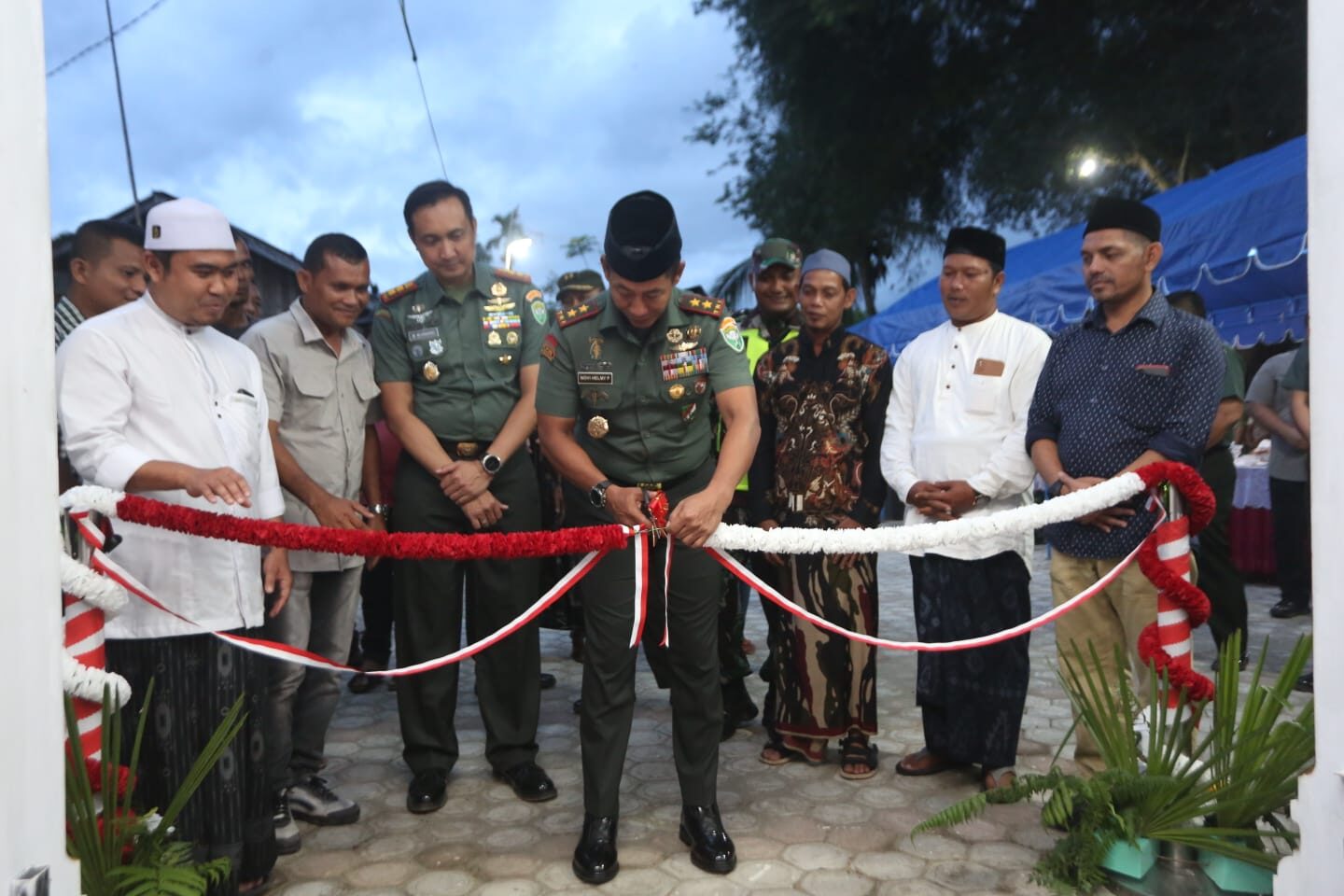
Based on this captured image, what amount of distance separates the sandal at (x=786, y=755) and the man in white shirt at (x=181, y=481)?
1.89 meters

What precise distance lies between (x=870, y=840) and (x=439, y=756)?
155cm

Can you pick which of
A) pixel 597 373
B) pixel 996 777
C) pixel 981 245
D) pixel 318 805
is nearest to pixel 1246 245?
pixel 981 245

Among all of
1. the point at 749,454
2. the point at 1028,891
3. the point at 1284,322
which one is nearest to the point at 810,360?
the point at 749,454

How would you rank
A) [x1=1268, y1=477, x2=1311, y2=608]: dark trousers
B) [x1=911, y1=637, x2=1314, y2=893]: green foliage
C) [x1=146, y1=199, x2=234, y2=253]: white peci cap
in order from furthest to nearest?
[x1=1268, y1=477, x2=1311, y2=608]: dark trousers < [x1=146, y1=199, x2=234, y2=253]: white peci cap < [x1=911, y1=637, x2=1314, y2=893]: green foliage

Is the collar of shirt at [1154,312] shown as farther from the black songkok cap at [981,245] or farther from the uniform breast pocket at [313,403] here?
the uniform breast pocket at [313,403]

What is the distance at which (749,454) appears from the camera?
307 centimetres

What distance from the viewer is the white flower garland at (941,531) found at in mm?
2906

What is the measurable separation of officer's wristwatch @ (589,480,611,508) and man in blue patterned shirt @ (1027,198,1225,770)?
1460 mm

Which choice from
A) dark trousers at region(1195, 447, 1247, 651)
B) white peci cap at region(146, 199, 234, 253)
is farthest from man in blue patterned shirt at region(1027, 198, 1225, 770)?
white peci cap at region(146, 199, 234, 253)

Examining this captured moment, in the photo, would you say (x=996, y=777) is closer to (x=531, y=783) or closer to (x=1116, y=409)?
(x=1116, y=409)

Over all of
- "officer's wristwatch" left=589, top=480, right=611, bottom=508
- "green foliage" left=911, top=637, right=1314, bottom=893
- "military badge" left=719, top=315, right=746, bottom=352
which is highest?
"military badge" left=719, top=315, right=746, bottom=352

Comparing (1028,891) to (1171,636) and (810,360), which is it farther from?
(810,360)

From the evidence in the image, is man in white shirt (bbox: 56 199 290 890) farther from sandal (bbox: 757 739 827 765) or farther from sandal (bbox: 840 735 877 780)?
sandal (bbox: 840 735 877 780)

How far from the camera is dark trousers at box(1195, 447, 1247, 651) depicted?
507 cm
